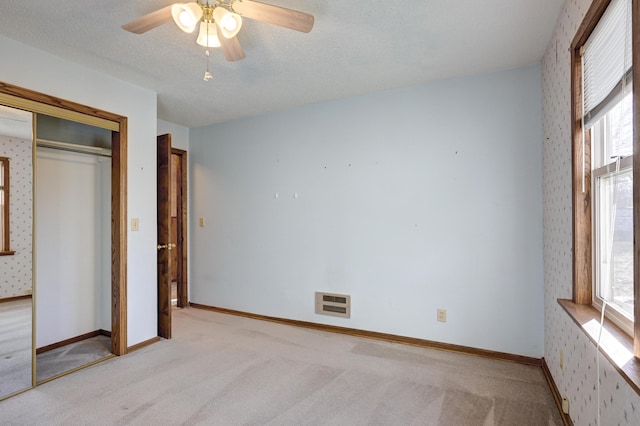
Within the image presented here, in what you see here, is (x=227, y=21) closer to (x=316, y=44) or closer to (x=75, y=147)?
(x=316, y=44)

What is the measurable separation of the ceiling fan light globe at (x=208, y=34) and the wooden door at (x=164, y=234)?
69.1 inches

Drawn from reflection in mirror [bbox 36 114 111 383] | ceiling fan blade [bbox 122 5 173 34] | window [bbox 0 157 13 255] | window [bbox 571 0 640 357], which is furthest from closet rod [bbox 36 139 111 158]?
window [bbox 571 0 640 357]

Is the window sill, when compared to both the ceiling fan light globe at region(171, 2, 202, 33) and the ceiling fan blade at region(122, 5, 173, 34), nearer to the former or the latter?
the ceiling fan light globe at region(171, 2, 202, 33)

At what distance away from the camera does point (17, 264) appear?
7.59 ft

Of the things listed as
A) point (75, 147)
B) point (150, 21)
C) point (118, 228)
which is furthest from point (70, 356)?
point (150, 21)

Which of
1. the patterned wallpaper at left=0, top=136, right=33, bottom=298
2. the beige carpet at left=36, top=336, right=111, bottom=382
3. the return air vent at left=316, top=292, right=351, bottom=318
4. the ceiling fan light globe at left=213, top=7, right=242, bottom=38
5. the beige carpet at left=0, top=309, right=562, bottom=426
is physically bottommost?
the beige carpet at left=0, top=309, right=562, bottom=426

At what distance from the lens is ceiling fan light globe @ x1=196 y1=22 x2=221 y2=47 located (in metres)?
1.79

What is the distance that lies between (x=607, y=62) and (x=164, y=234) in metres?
3.45

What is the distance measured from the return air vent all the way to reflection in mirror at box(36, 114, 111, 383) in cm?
197

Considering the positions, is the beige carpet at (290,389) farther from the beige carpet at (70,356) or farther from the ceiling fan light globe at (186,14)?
the ceiling fan light globe at (186,14)

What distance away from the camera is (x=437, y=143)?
3.07 m

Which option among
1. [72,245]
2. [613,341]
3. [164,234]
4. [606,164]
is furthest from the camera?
[164,234]

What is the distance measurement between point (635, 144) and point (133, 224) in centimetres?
333

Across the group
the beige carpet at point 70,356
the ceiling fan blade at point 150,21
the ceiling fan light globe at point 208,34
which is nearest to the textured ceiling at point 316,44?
the ceiling fan blade at point 150,21
